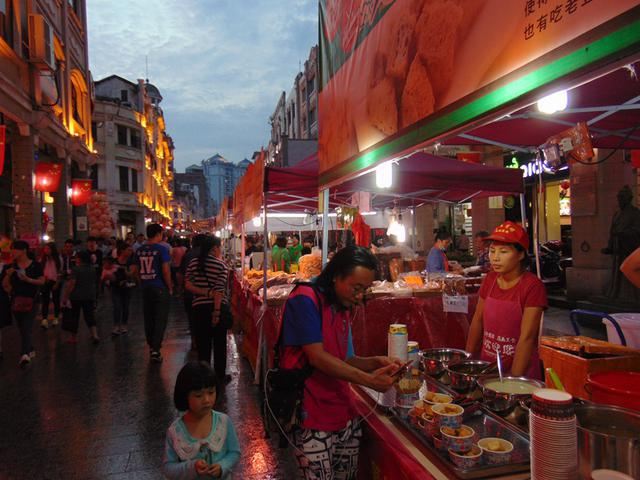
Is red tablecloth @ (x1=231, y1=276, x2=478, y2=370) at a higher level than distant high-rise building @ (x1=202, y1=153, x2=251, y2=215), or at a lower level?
lower

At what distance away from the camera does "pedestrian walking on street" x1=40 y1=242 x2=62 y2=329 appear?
10328 millimetres

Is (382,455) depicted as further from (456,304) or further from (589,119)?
(456,304)

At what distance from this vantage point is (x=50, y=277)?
10.3 meters

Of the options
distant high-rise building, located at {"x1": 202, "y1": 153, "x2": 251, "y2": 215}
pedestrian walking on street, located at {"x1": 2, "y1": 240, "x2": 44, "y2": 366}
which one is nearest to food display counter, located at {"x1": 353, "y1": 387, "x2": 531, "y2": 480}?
pedestrian walking on street, located at {"x1": 2, "y1": 240, "x2": 44, "y2": 366}

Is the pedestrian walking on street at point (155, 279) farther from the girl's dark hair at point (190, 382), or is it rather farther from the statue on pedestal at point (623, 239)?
the statue on pedestal at point (623, 239)

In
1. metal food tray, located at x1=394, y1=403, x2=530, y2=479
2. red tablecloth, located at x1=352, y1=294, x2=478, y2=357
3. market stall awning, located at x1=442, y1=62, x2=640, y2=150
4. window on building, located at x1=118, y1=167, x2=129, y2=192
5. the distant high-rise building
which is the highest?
the distant high-rise building

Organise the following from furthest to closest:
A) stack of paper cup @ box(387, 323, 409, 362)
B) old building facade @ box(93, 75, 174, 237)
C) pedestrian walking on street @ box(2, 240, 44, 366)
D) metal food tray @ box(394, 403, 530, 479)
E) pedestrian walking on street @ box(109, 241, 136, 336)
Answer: old building facade @ box(93, 75, 174, 237) → pedestrian walking on street @ box(109, 241, 136, 336) → pedestrian walking on street @ box(2, 240, 44, 366) → stack of paper cup @ box(387, 323, 409, 362) → metal food tray @ box(394, 403, 530, 479)

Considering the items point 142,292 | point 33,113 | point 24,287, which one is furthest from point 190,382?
point 33,113

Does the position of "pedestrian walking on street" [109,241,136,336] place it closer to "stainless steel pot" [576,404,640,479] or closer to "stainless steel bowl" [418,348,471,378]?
"stainless steel bowl" [418,348,471,378]

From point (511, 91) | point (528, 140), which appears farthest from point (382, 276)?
point (511, 91)

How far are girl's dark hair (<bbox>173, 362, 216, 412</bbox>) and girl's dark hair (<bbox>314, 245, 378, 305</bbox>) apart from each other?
2.74ft

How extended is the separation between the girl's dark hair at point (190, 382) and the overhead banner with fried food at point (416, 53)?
1.70 meters

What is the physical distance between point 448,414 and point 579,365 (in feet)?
3.78

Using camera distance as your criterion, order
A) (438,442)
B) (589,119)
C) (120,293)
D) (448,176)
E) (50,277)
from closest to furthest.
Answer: (438,442)
(589,119)
(448,176)
(120,293)
(50,277)
